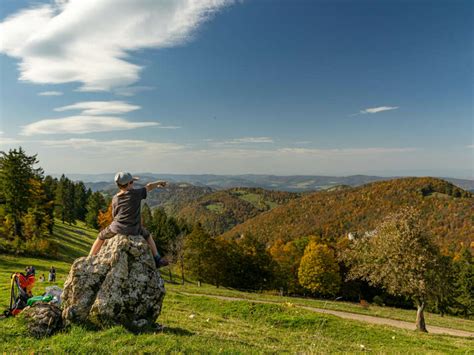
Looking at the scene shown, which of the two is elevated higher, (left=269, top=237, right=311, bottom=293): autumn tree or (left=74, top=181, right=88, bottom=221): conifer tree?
(left=74, top=181, right=88, bottom=221): conifer tree

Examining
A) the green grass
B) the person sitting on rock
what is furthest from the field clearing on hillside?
the green grass

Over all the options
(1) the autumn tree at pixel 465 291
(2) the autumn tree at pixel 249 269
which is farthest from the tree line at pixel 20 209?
(1) the autumn tree at pixel 465 291

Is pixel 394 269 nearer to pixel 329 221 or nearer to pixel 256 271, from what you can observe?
pixel 256 271

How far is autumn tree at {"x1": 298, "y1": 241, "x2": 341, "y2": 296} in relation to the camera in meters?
61.7

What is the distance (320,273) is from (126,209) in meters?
58.7

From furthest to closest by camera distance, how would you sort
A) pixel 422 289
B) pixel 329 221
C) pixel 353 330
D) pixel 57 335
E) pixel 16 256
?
1. pixel 329 221
2. pixel 16 256
3. pixel 422 289
4. pixel 353 330
5. pixel 57 335

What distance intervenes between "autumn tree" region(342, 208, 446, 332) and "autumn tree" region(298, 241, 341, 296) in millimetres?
37707

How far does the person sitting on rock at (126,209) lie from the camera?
9.62 meters

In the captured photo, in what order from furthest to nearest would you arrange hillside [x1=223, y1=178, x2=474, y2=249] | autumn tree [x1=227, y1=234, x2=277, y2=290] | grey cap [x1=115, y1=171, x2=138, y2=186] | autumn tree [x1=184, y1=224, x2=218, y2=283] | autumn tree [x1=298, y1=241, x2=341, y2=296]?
hillside [x1=223, y1=178, x2=474, y2=249], autumn tree [x1=227, y1=234, x2=277, y2=290], autumn tree [x1=298, y1=241, x2=341, y2=296], autumn tree [x1=184, y1=224, x2=218, y2=283], grey cap [x1=115, y1=171, x2=138, y2=186]

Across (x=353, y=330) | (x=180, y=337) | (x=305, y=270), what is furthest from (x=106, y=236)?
(x=305, y=270)

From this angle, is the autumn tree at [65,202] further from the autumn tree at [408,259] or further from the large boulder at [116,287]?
the large boulder at [116,287]

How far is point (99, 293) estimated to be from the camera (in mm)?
9031

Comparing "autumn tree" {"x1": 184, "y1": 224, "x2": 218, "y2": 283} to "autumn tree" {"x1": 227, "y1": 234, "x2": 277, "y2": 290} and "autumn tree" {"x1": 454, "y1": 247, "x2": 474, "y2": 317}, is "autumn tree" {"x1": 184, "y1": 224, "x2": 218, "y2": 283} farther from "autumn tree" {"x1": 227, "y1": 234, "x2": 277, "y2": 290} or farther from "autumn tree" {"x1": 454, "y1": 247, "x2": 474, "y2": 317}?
"autumn tree" {"x1": 454, "y1": 247, "x2": 474, "y2": 317}

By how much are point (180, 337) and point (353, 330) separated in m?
12.6
